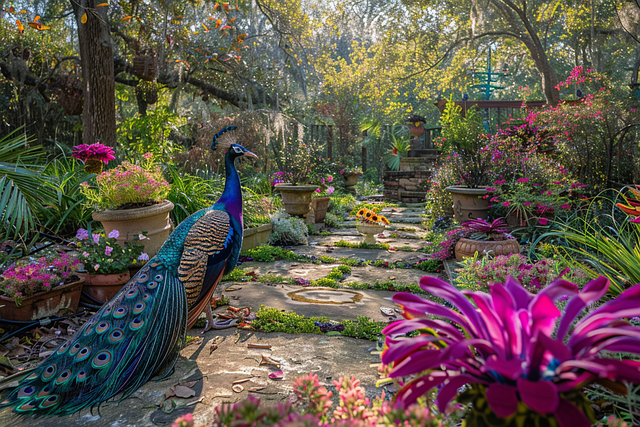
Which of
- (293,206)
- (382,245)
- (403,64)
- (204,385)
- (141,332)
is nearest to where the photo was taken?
(141,332)

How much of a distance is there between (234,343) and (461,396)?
7.22 feet

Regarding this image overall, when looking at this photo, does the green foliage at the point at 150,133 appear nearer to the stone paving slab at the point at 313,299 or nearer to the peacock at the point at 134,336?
the stone paving slab at the point at 313,299

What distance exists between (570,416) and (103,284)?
136 inches

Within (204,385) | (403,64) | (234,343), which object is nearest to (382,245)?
(234,343)

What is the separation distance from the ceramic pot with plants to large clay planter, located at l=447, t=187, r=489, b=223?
837 mm

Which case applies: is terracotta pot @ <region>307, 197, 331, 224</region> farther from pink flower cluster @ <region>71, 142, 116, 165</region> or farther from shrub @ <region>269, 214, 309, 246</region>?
pink flower cluster @ <region>71, 142, 116, 165</region>

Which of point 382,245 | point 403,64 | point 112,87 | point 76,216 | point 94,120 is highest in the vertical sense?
point 403,64

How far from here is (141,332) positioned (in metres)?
1.93

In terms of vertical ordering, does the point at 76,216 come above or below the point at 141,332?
above

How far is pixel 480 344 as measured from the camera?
0.63m

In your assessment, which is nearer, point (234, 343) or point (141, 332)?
point (141, 332)

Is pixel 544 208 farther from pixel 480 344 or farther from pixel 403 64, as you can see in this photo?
pixel 403 64

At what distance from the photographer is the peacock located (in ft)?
5.69

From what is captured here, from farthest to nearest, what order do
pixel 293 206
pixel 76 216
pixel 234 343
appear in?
pixel 293 206
pixel 76 216
pixel 234 343
